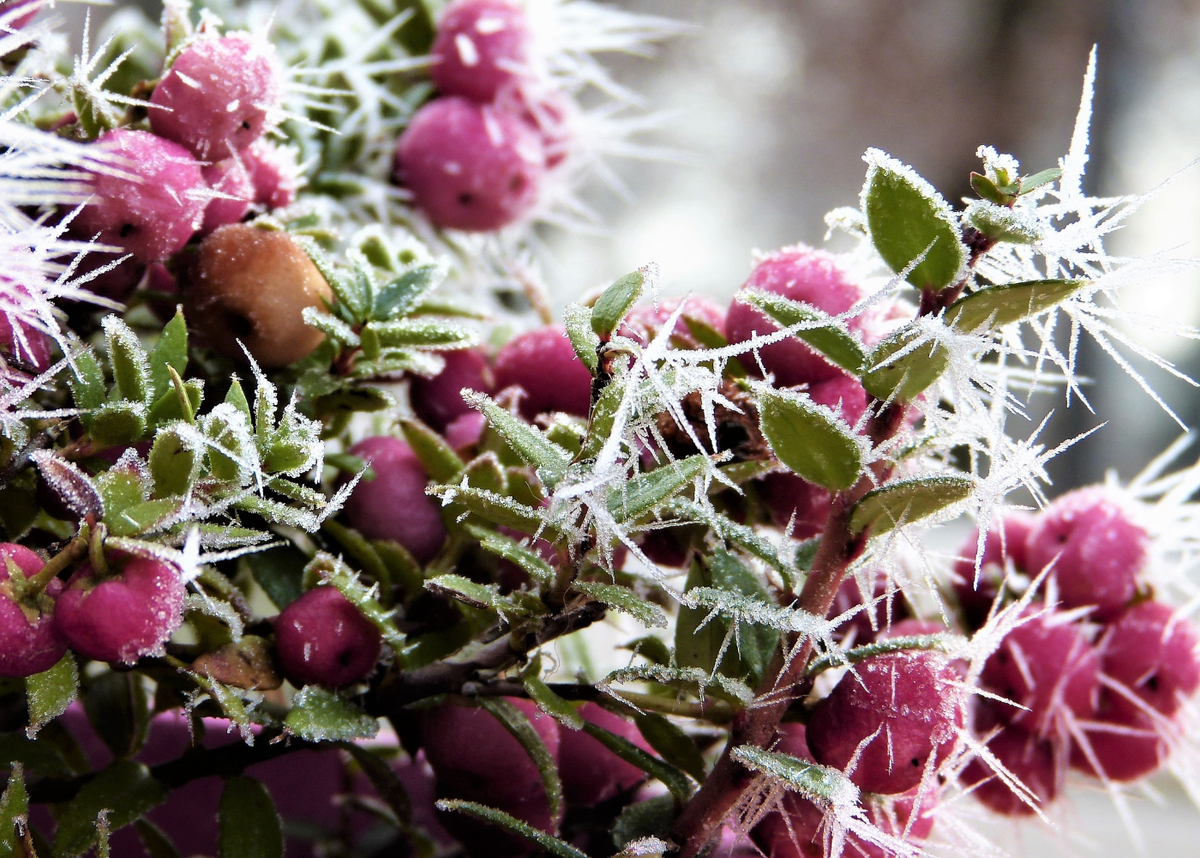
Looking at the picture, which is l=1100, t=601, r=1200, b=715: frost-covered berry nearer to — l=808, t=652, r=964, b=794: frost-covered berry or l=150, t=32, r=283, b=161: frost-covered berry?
l=808, t=652, r=964, b=794: frost-covered berry

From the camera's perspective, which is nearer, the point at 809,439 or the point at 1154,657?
the point at 809,439

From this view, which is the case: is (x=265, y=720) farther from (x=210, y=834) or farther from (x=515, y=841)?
(x=210, y=834)

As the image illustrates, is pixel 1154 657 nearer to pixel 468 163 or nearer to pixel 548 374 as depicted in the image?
pixel 548 374

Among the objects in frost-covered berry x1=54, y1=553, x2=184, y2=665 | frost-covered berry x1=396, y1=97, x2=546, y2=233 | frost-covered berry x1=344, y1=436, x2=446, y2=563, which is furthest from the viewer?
frost-covered berry x1=396, y1=97, x2=546, y2=233

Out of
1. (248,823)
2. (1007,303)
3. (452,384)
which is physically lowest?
(248,823)

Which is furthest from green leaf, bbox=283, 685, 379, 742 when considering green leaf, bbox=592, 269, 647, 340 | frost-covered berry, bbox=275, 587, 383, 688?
green leaf, bbox=592, 269, 647, 340

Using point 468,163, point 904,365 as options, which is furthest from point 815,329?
point 468,163
